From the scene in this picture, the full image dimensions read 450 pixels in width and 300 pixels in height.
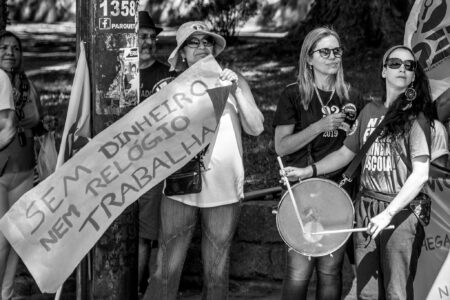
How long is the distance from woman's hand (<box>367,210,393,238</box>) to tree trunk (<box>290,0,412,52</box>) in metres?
6.12

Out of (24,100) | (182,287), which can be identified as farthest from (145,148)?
(182,287)

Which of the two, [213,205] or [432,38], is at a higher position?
[432,38]

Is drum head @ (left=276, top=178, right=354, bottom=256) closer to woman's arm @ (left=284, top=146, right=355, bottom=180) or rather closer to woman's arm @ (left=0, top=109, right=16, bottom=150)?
woman's arm @ (left=284, top=146, right=355, bottom=180)

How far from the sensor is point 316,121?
5.93 metres

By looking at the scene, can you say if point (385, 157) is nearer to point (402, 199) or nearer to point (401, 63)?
point (402, 199)

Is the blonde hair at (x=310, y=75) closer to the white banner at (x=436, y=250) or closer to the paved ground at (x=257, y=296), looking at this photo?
the white banner at (x=436, y=250)

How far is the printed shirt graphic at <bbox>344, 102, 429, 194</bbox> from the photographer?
5.49m

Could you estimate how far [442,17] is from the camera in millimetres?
6648

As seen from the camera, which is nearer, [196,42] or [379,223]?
[379,223]

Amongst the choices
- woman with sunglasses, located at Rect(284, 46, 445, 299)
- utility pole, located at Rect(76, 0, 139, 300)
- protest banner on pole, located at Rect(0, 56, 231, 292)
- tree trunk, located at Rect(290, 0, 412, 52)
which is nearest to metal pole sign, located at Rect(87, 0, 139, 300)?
utility pole, located at Rect(76, 0, 139, 300)

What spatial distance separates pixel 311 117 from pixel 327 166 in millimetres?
305

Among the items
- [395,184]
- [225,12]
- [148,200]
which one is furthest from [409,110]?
[225,12]

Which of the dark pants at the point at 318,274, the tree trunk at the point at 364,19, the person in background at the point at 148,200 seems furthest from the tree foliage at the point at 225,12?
the dark pants at the point at 318,274

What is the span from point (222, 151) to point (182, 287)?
1609 mm
